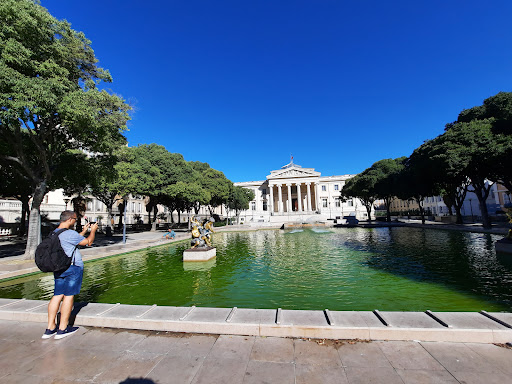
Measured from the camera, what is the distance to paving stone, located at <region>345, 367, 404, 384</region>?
109 inches

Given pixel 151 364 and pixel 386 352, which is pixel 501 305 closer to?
pixel 386 352

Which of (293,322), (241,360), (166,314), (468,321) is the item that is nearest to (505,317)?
(468,321)

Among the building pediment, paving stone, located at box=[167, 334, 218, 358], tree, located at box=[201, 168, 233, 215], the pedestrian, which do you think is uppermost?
the building pediment

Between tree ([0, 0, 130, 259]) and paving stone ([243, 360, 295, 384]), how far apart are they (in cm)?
1203

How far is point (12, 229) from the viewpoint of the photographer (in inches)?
1094

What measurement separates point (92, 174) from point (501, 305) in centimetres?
1989

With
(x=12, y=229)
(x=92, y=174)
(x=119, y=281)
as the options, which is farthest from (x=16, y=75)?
(x=12, y=229)

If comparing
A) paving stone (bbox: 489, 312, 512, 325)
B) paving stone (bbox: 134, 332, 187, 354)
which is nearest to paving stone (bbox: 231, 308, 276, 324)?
paving stone (bbox: 134, 332, 187, 354)

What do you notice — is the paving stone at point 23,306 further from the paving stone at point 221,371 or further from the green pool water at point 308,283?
the paving stone at point 221,371

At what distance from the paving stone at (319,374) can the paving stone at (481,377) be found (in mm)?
1284

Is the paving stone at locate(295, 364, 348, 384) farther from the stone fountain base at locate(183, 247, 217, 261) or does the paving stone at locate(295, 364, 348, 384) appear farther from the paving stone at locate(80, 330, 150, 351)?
the stone fountain base at locate(183, 247, 217, 261)

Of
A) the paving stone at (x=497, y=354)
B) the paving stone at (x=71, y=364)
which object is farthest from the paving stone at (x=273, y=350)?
the paving stone at (x=497, y=354)

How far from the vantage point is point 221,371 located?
9.91 ft

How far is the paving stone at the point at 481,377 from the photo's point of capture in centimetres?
270
